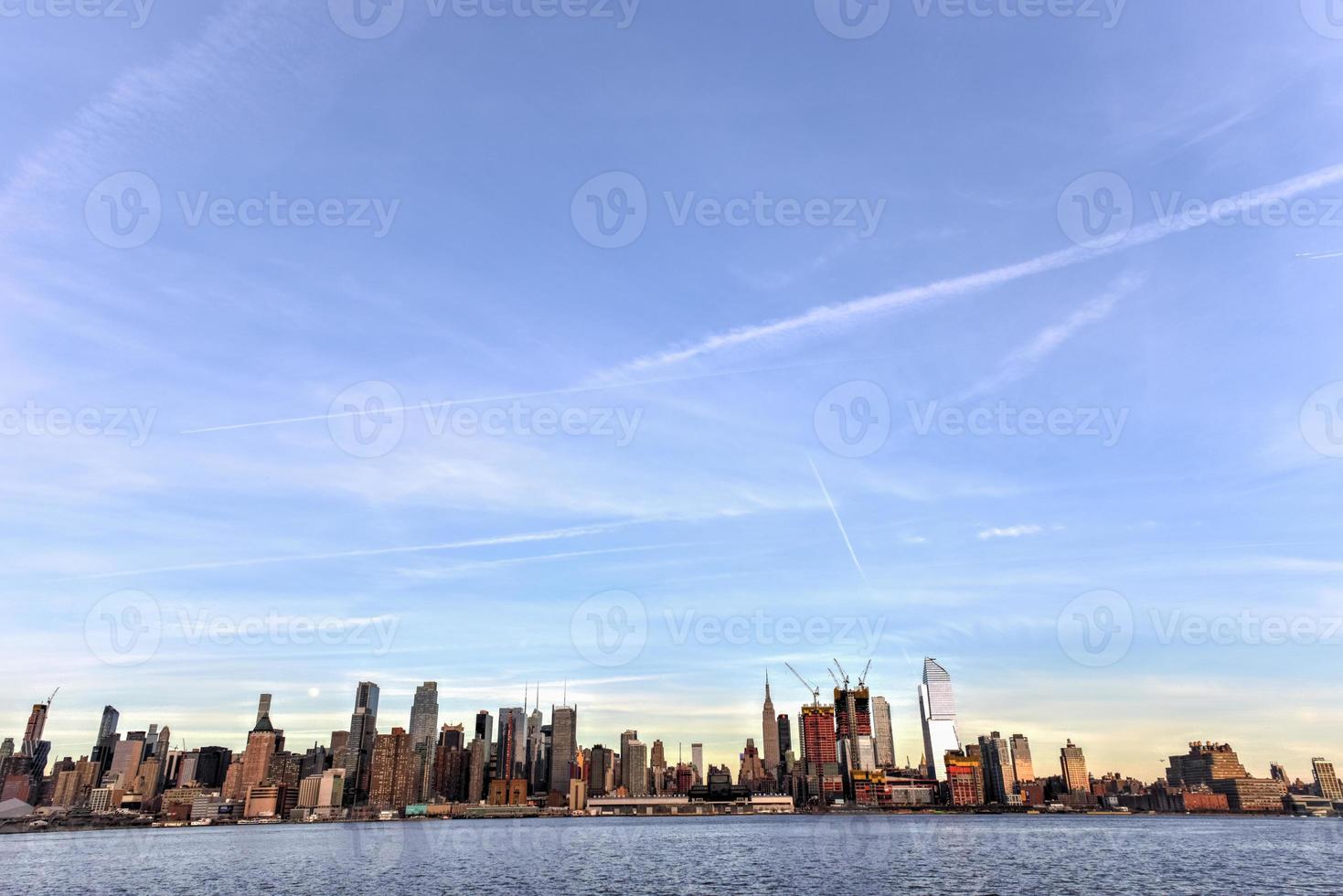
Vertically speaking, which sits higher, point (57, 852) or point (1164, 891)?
point (1164, 891)

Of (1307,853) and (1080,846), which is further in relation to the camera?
(1080,846)

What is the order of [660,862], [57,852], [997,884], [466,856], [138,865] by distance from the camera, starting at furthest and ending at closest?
[57,852] → [466,856] → [138,865] → [660,862] → [997,884]

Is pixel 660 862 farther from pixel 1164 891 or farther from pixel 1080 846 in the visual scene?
pixel 1080 846

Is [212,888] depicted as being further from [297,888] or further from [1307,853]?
[1307,853]

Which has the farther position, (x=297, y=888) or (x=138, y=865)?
(x=138, y=865)

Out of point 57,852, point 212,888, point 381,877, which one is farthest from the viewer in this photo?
point 57,852

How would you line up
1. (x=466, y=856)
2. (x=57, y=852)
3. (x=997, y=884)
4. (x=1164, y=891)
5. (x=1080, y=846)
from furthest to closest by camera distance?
(x=57, y=852)
(x=1080, y=846)
(x=466, y=856)
(x=997, y=884)
(x=1164, y=891)

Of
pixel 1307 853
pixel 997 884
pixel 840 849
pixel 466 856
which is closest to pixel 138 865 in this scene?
pixel 466 856

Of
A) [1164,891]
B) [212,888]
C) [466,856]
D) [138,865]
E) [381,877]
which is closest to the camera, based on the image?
[1164,891]

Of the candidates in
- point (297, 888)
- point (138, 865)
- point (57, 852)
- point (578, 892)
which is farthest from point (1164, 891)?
point (57, 852)
